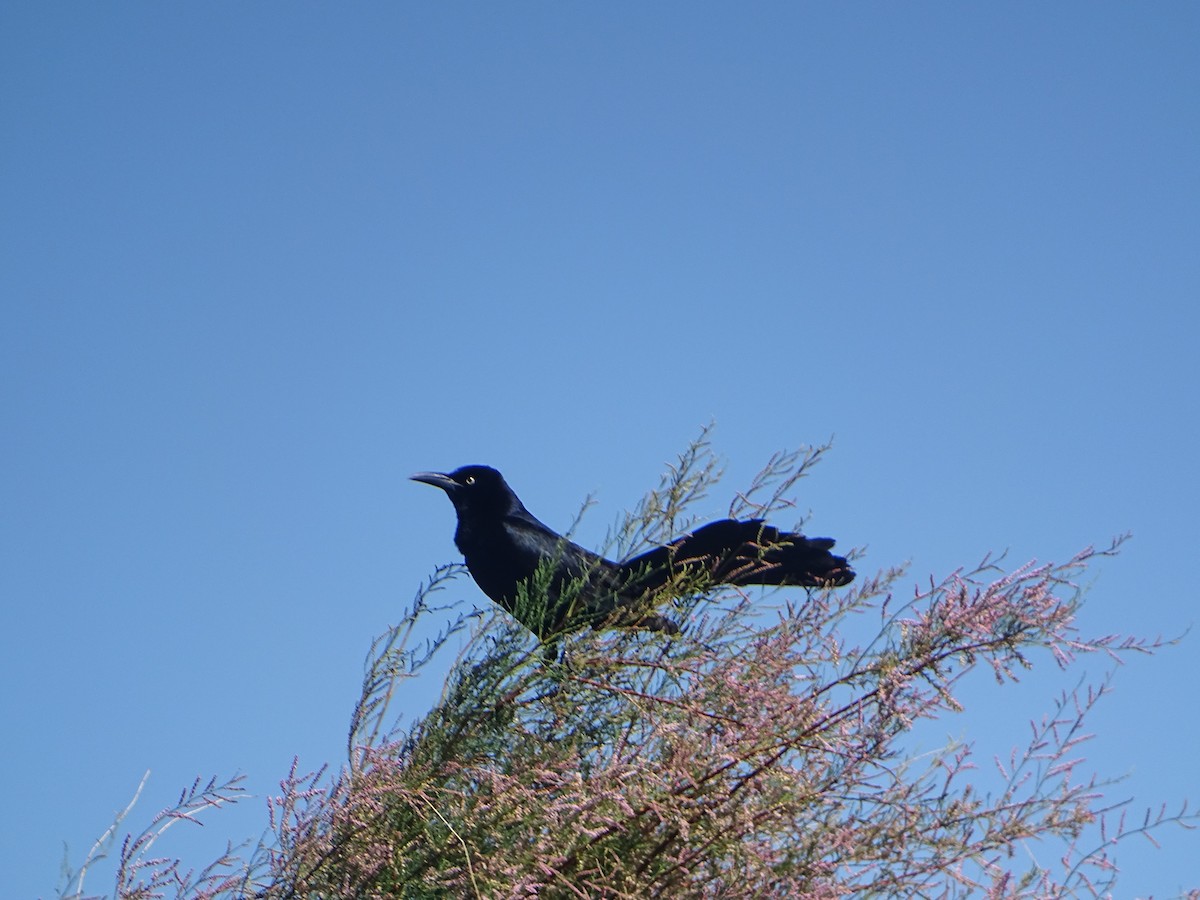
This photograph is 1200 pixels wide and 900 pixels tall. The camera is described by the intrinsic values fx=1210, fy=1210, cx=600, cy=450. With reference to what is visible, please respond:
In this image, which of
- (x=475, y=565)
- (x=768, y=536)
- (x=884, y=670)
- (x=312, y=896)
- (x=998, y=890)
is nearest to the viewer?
(x=998, y=890)

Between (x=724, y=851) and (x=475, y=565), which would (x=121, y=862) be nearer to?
(x=724, y=851)

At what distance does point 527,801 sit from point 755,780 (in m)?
0.66

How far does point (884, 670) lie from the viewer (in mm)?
3244

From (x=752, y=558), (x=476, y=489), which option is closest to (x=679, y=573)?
(x=752, y=558)

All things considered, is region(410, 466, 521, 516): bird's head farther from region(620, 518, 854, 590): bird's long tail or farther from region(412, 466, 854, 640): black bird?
region(620, 518, 854, 590): bird's long tail

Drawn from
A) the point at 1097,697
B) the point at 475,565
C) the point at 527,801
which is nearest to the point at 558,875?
the point at 527,801

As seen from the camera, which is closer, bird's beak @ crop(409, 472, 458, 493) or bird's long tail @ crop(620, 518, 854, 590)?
bird's long tail @ crop(620, 518, 854, 590)

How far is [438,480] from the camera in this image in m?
6.41

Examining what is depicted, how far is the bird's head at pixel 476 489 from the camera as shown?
6.23 m

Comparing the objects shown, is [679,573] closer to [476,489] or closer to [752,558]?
[752,558]

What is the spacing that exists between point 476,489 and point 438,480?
230mm

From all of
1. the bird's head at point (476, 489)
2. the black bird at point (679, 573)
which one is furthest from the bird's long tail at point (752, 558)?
the bird's head at point (476, 489)

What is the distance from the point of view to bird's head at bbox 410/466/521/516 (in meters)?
6.23

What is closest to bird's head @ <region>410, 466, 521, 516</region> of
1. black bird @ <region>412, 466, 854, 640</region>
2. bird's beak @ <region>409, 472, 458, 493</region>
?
bird's beak @ <region>409, 472, 458, 493</region>
